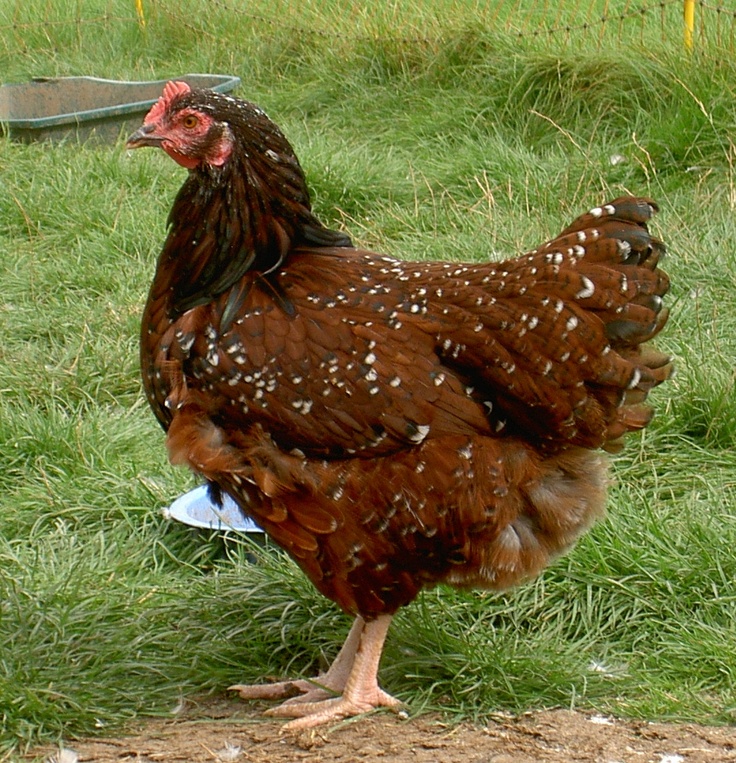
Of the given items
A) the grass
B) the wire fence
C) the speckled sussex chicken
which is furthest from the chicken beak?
the wire fence

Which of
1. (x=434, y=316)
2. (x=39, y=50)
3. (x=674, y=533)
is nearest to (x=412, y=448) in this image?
(x=434, y=316)

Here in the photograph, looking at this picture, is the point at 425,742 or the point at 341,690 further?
the point at 341,690

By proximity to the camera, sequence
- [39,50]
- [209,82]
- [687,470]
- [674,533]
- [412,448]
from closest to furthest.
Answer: [412,448]
[674,533]
[687,470]
[209,82]
[39,50]

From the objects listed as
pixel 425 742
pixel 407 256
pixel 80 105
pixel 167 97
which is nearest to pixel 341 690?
pixel 425 742

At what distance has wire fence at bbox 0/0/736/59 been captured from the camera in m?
7.49

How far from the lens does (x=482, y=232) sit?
607cm

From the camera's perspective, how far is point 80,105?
8.89m

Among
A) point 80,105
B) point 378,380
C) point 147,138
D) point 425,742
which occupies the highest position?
point 147,138

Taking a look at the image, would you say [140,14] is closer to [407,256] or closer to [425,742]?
[407,256]

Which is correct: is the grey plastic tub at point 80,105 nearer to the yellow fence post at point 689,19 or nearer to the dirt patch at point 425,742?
the yellow fence post at point 689,19

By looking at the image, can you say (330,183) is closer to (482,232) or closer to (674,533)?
(482,232)

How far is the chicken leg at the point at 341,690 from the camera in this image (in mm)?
3377

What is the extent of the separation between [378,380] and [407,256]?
2978mm

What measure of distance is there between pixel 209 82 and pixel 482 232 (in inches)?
124
